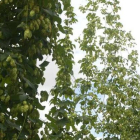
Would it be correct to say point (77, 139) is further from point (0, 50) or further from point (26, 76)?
point (0, 50)

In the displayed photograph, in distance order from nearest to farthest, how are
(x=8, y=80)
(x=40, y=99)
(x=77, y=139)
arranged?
→ (x=8, y=80), (x=40, y=99), (x=77, y=139)

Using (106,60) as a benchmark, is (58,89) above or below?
below

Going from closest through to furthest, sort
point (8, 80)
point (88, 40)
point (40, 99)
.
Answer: point (8, 80) → point (40, 99) → point (88, 40)

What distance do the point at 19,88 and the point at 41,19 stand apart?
16.1 inches

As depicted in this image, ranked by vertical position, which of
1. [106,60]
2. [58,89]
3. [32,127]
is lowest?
[32,127]

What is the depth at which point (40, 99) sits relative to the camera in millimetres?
1856

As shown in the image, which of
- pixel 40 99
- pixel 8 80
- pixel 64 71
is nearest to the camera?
pixel 8 80

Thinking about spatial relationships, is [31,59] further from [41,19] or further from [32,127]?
[32,127]

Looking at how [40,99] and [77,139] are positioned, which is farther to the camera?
[77,139]

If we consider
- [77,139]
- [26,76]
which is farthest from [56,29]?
[77,139]

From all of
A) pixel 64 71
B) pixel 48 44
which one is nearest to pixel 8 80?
pixel 48 44

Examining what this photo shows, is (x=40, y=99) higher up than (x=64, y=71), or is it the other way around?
(x=64, y=71)

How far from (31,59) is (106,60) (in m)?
3.01

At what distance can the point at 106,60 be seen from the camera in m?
4.77
